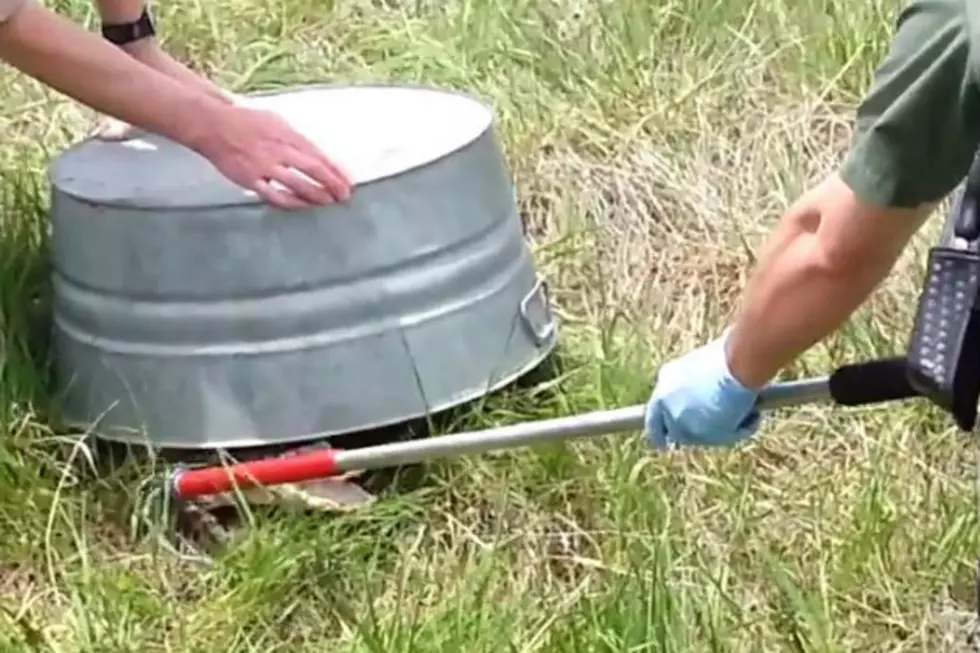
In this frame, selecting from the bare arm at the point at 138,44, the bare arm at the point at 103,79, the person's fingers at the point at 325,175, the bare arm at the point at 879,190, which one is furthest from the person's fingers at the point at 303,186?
the bare arm at the point at 879,190

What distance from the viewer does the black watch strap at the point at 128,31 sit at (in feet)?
8.37

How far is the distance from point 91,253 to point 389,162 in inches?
14.6

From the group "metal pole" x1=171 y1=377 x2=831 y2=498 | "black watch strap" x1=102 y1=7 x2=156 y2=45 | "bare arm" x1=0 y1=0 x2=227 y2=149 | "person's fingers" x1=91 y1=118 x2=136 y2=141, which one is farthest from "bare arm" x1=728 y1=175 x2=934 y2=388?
"black watch strap" x1=102 y1=7 x2=156 y2=45

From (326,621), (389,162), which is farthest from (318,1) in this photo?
(326,621)

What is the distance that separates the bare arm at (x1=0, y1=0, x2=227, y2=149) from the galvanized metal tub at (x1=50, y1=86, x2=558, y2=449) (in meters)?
0.08

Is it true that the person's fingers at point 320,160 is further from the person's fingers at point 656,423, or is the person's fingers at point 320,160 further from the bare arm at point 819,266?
the bare arm at point 819,266

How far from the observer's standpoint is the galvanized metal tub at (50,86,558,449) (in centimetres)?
214

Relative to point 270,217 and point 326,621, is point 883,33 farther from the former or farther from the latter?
point 326,621

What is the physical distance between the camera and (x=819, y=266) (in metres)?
1.44

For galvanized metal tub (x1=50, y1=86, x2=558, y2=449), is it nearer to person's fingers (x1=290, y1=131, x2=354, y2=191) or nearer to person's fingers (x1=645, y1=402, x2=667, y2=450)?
person's fingers (x1=290, y1=131, x2=354, y2=191)

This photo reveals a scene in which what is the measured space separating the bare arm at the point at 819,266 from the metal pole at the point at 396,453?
352 millimetres

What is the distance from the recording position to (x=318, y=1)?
3303mm

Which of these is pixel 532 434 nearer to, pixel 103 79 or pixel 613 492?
pixel 613 492

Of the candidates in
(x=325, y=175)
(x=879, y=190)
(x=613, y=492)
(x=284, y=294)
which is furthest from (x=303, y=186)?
(x=879, y=190)
